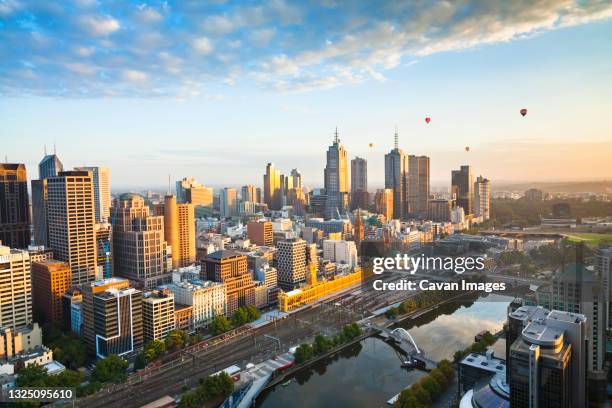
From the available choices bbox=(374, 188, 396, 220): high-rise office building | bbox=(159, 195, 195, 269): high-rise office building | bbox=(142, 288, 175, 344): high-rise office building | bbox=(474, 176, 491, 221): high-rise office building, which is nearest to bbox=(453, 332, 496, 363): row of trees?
bbox=(142, 288, 175, 344): high-rise office building

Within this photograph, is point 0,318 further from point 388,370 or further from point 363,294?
point 363,294

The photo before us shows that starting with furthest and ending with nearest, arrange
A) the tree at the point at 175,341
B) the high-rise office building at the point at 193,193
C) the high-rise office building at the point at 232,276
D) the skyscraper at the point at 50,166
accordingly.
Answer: the high-rise office building at the point at 193,193, the skyscraper at the point at 50,166, the high-rise office building at the point at 232,276, the tree at the point at 175,341

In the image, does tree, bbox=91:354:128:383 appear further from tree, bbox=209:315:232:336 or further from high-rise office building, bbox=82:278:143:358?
tree, bbox=209:315:232:336

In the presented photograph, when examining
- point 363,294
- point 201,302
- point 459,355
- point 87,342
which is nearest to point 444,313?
point 363,294

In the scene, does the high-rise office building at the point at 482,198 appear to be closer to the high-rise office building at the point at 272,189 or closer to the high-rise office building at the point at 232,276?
the high-rise office building at the point at 232,276

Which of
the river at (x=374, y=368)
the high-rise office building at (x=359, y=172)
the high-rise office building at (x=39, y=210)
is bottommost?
the river at (x=374, y=368)

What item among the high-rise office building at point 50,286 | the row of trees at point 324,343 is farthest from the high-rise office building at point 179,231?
the row of trees at point 324,343
